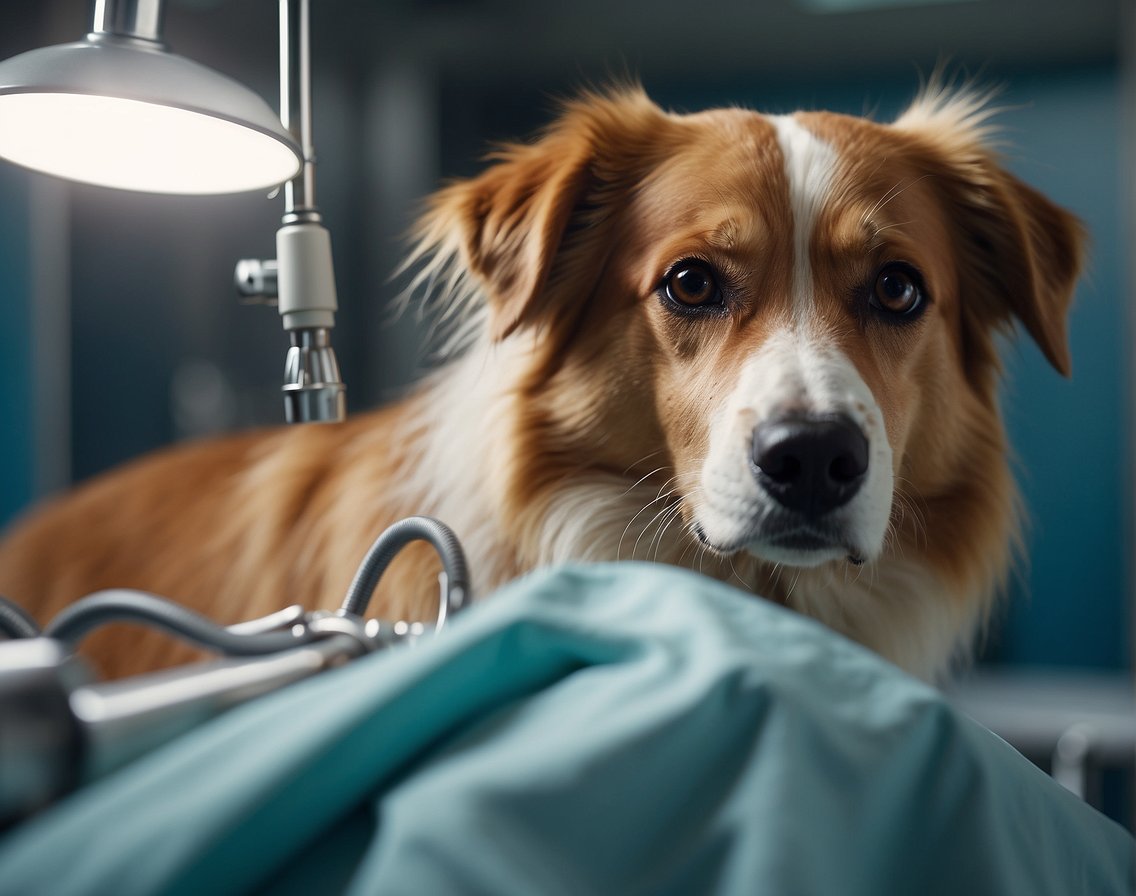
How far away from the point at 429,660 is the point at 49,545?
1.30 metres

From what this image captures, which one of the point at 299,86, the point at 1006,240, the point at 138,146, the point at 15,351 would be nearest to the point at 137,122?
the point at 138,146

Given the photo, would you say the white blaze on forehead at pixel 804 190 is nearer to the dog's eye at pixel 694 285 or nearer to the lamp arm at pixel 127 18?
the dog's eye at pixel 694 285

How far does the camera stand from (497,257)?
111 centimetres

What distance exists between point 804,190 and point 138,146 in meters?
0.65

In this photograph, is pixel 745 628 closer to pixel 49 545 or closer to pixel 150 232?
pixel 49 545

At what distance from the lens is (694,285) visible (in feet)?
3.40

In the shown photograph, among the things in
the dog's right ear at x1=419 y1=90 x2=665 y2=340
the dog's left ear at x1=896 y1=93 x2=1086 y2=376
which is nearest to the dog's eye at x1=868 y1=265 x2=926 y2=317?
the dog's left ear at x1=896 y1=93 x2=1086 y2=376

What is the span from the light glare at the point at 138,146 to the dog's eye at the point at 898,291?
2.02 feet

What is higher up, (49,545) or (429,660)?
(429,660)

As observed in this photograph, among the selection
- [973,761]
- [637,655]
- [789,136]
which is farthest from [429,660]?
[789,136]

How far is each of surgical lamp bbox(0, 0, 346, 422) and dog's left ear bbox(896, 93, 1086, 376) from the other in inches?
29.5

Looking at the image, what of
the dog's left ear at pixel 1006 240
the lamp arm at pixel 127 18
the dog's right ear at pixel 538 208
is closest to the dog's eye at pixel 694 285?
the dog's right ear at pixel 538 208

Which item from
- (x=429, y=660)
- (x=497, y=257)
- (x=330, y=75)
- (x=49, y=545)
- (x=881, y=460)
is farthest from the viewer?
(x=330, y=75)

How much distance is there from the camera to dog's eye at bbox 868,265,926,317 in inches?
40.7
